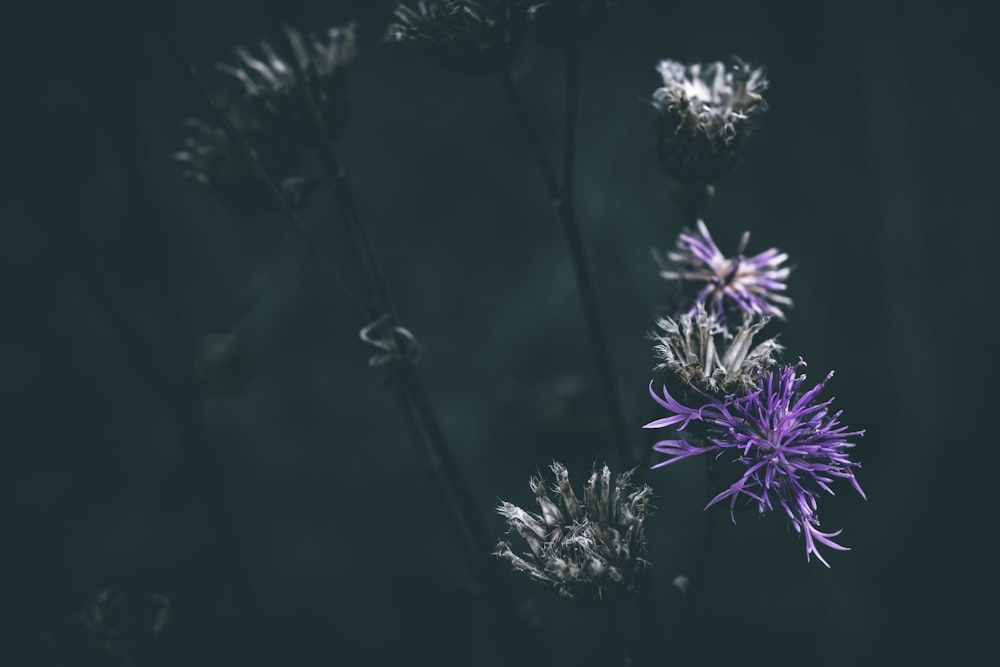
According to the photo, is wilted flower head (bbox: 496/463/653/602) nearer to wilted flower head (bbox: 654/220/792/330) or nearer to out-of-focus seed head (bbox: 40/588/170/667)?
wilted flower head (bbox: 654/220/792/330)

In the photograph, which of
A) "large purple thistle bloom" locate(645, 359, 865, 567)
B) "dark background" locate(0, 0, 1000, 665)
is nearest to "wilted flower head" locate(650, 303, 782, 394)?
"large purple thistle bloom" locate(645, 359, 865, 567)

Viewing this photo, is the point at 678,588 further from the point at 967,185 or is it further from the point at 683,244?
the point at 967,185

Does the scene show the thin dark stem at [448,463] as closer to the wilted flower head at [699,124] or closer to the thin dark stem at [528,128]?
the thin dark stem at [528,128]

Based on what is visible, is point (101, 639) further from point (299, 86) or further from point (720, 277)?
point (720, 277)

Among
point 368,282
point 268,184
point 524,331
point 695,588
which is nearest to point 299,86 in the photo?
point 268,184

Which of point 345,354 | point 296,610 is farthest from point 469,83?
point 296,610

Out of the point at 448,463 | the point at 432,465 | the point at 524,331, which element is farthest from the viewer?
the point at 524,331
